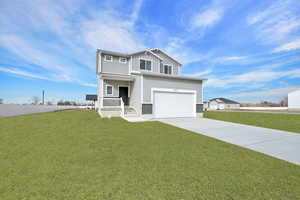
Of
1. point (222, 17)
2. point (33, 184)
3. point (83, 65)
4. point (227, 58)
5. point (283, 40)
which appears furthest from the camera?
point (227, 58)

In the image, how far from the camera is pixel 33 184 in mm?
1955

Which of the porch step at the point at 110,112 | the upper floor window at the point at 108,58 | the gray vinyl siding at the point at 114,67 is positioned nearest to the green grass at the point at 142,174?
the porch step at the point at 110,112

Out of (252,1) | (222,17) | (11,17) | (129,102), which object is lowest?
(129,102)

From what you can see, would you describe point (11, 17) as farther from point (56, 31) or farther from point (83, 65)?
point (83, 65)

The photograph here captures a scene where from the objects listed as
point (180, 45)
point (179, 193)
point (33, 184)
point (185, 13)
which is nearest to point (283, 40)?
point (180, 45)

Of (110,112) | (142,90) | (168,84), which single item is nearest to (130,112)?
(110,112)

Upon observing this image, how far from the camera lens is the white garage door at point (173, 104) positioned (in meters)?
10.2

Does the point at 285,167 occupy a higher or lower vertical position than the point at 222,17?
lower

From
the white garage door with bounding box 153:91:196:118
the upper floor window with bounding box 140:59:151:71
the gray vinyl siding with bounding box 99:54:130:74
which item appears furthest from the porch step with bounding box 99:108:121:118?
the upper floor window with bounding box 140:59:151:71

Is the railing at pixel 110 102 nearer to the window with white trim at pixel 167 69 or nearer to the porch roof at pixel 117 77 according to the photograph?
the porch roof at pixel 117 77

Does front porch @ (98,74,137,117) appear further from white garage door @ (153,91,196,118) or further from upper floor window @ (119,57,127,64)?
upper floor window @ (119,57,127,64)

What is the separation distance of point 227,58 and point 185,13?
46.6 feet

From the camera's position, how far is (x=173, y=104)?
10648 mm

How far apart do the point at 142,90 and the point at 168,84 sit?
95.1 inches
